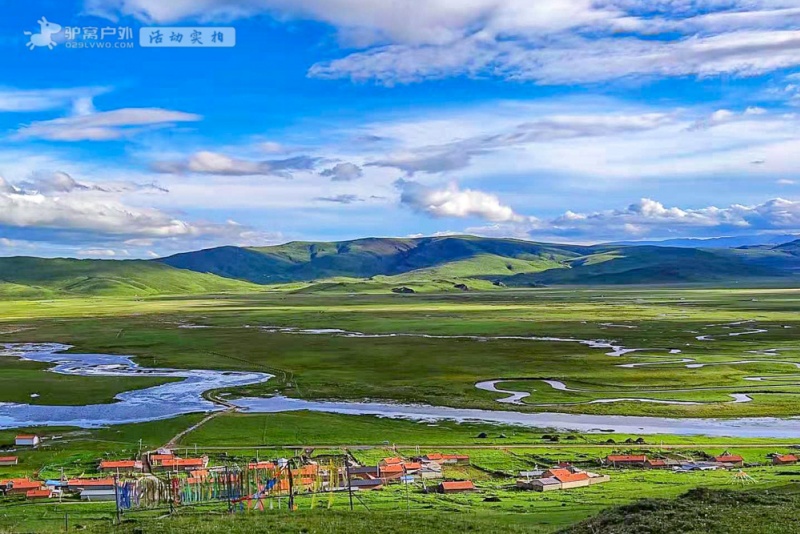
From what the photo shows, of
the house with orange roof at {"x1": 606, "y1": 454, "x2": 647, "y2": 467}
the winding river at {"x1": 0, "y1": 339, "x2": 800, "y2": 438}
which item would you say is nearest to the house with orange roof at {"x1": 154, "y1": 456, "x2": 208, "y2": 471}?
the winding river at {"x1": 0, "y1": 339, "x2": 800, "y2": 438}

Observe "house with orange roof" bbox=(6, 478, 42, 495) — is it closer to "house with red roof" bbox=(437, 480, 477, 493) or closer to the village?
the village

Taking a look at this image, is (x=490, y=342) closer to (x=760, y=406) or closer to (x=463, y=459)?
(x=760, y=406)

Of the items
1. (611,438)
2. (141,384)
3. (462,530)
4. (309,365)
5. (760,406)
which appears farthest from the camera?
(309,365)

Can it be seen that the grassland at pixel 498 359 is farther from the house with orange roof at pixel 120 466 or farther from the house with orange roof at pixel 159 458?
the house with orange roof at pixel 120 466

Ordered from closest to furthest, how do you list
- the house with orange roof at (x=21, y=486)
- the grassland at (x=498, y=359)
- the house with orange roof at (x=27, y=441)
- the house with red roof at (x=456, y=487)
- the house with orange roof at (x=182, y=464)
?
the house with orange roof at (x=21, y=486)
the house with red roof at (x=456, y=487)
the house with orange roof at (x=182, y=464)
the house with orange roof at (x=27, y=441)
the grassland at (x=498, y=359)

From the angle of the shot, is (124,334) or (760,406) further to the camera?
(124,334)

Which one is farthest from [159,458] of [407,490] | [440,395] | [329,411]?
[440,395]

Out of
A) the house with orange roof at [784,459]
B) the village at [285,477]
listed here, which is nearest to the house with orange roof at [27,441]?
the village at [285,477]

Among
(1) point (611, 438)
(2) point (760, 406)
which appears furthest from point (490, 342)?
(1) point (611, 438)
